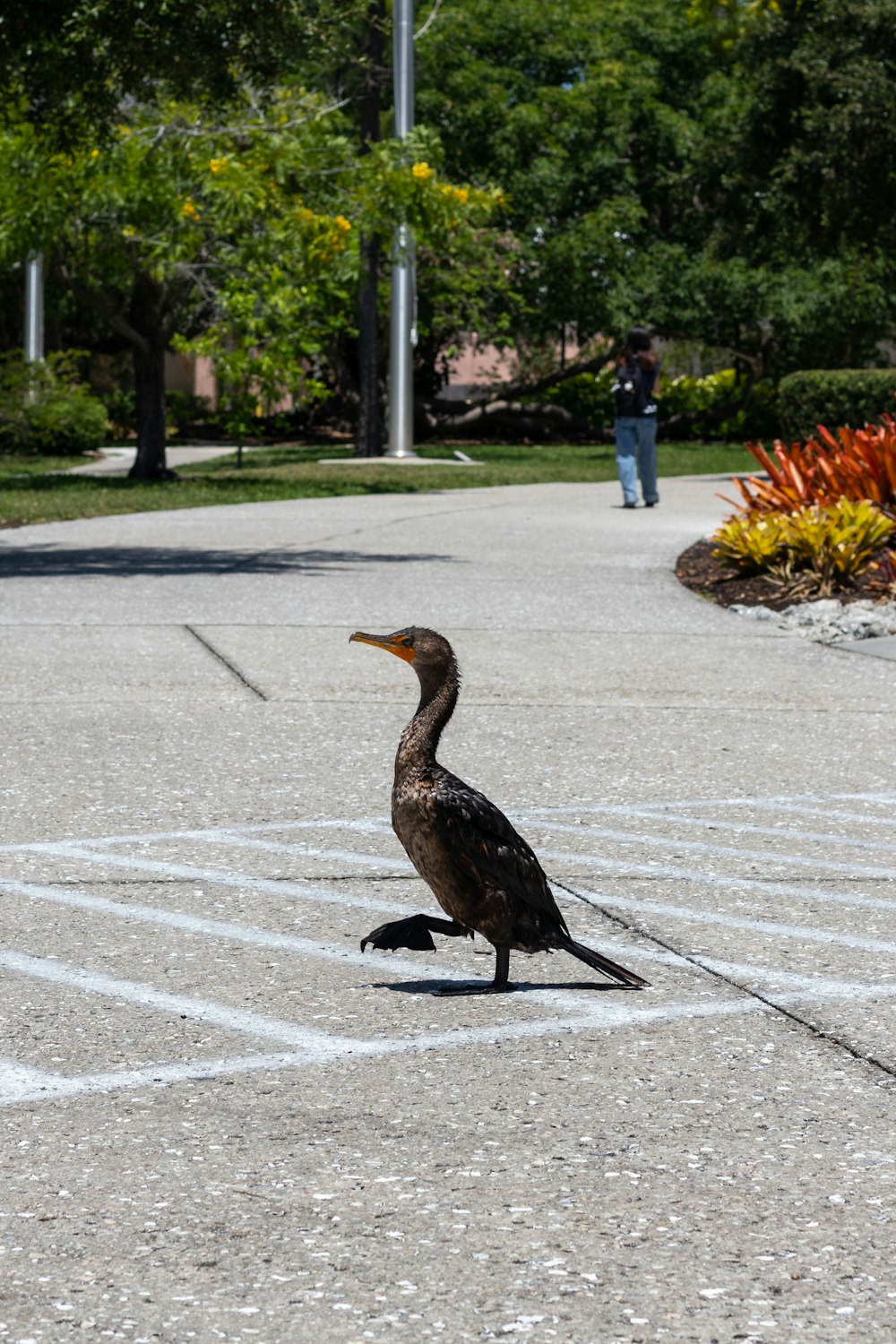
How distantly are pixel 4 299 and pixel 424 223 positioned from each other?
24.3 metres

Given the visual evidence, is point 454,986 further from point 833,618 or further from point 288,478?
point 288,478

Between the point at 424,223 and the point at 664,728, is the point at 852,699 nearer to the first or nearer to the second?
the point at 664,728

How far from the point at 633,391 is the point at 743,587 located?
7.39 m

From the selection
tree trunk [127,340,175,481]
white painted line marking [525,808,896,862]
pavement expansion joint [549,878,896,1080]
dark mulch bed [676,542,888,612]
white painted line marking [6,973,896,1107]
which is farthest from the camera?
tree trunk [127,340,175,481]

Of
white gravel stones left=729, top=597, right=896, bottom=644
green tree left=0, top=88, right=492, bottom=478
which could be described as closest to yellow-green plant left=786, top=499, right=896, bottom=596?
white gravel stones left=729, top=597, right=896, bottom=644

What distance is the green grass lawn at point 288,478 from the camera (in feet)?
75.0

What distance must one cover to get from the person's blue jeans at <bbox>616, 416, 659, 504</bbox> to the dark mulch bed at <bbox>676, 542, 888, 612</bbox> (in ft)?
17.8

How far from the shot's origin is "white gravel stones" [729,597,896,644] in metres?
12.4

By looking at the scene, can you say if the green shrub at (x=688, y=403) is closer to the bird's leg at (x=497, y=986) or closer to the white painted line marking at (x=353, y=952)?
the white painted line marking at (x=353, y=952)

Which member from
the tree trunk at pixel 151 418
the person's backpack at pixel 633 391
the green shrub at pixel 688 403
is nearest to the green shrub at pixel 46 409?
the tree trunk at pixel 151 418

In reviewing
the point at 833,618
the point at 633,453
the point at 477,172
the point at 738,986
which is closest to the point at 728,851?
the point at 738,986

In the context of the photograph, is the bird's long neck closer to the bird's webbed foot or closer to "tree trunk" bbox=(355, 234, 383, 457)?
the bird's webbed foot

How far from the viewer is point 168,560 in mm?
16016

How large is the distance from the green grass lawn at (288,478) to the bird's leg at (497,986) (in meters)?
15.9
